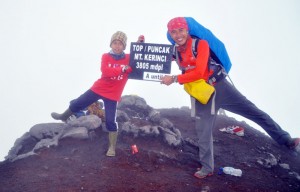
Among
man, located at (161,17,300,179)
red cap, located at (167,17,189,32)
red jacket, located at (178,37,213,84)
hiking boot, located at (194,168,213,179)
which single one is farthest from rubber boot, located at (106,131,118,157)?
red cap, located at (167,17,189,32)

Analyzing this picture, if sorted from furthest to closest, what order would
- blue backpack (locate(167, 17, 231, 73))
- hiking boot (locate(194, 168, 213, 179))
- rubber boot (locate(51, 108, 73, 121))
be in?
rubber boot (locate(51, 108, 73, 121)), hiking boot (locate(194, 168, 213, 179)), blue backpack (locate(167, 17, 231, 73))

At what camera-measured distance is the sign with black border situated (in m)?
7.71

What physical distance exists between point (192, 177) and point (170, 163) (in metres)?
1.04

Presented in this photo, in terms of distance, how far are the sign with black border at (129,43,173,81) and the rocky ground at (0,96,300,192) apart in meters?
2.26

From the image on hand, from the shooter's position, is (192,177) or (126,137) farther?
(126,137)

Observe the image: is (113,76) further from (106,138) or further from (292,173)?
(292,173)

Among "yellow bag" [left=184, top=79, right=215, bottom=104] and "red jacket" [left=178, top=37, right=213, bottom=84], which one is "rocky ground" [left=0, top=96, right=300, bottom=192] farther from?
"red jacket" [left=178, top=37, right=213, bottom=84]

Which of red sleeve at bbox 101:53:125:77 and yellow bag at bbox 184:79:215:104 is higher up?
red sleeve at bbox 101:53:125:77

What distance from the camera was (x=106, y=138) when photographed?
8.98 metres

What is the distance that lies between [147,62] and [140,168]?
2.94 m

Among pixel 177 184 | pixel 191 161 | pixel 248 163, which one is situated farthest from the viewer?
pixel 248 163

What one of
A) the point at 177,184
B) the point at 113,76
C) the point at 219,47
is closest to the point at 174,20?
the point at 219,47

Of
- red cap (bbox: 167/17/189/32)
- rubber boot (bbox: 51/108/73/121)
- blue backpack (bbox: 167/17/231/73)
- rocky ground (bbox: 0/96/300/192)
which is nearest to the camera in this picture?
rocky ground (bbox: 0/96/300/192)

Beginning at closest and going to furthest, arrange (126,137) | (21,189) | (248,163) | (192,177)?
(21,189) → (192,177) → (248,163) → (126,137)
